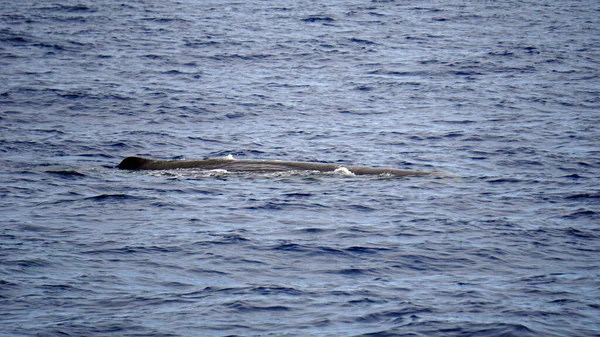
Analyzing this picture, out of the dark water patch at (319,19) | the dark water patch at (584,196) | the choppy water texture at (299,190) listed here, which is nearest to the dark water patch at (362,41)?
the choppy water texture at (299,190)

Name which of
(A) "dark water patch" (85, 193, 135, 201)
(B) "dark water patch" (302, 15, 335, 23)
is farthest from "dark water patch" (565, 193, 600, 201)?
Result: (B) "dark water patch" (302, 15, 335, 23)

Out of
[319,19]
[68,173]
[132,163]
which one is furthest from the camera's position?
[319,19]

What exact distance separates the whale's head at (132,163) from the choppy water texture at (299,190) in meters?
0.65

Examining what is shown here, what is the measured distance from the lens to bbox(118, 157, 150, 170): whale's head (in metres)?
23.3

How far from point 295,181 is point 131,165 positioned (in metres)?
4.31

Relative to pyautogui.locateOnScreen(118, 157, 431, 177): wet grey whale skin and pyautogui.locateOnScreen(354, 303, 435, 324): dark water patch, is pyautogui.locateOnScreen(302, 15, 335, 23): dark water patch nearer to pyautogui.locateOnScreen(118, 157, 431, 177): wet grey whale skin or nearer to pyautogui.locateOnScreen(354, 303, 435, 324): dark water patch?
pyautogui.locateOnScreen(118, 157, 431, 177): wet grey whale skin

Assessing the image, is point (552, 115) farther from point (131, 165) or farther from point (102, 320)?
point (102, 320)

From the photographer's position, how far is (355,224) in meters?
17.9

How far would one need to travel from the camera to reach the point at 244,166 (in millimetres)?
23219

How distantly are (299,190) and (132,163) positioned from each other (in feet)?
15.6

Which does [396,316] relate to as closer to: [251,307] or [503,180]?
[251,307]

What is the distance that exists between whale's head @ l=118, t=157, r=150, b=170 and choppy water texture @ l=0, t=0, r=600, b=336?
2.15 feet

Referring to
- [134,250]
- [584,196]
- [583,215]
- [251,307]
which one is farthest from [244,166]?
[251,307]

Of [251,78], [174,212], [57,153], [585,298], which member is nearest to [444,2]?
[251,78]
